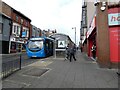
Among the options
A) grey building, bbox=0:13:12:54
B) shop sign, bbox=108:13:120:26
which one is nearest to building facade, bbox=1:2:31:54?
grey building, bbox=0:13:12:54

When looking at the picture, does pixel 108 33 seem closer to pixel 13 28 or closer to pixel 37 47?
pixel 37 47

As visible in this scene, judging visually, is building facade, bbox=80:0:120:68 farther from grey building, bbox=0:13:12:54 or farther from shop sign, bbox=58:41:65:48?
grey building, bbox=0:13:12:54

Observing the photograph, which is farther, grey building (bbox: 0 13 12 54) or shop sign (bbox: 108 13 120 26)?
grey building (bbox: 0 13 12 54)

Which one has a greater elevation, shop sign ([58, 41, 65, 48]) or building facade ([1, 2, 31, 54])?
building facade ([1, 2, 31, 54])

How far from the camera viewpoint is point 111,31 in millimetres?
11430

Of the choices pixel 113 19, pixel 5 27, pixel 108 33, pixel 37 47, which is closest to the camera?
pixel 113 19

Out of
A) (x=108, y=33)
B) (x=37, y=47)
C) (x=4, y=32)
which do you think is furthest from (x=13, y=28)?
(x=108, y=33)

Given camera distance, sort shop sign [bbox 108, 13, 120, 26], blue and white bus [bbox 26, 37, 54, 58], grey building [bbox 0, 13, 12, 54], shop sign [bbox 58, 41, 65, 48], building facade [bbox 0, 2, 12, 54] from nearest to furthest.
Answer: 1. shop sign [bbox 108, 13, 120, 26]
2. blue and white bus [bbox 26, 37, 54, 58]
3. shop sign [bbox 58, 41, 65, 48]
4. grey building [bbox 0, 13, 12, 54]
5. building facade [bbox 0, 2, 12, 54]

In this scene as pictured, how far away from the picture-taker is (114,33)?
11336mm

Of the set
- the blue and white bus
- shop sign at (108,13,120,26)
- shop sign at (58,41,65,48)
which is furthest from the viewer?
shop sign at (58,41,65,48)

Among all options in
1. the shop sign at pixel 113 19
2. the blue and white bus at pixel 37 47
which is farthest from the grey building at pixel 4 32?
the shop sign at pixel 113 19

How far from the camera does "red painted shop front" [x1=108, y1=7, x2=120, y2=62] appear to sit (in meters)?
11.1

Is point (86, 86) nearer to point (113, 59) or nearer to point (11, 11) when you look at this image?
point (113, 59)

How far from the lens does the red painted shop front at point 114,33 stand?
11.1 m
